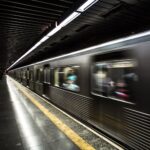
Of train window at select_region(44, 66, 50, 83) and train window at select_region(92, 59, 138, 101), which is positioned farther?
train window at select_region(44, 66, 50, 83)

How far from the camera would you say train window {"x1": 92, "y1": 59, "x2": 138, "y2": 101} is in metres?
3.47

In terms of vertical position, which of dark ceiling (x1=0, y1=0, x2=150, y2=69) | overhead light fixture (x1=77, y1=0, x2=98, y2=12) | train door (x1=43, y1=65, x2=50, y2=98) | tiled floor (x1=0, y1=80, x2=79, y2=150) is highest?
dark ceiling (x1=0, y1=0, x2=150, y2=69)

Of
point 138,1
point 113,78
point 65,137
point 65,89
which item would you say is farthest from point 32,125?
point 138,1

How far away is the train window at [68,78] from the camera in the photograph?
228 inches

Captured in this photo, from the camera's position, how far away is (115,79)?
3930mm

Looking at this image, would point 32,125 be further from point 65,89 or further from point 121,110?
point 121,110

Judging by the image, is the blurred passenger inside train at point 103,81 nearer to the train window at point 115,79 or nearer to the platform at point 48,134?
the train window at point 115,79

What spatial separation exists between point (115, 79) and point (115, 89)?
0.67 feet

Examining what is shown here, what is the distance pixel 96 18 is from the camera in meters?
5.25

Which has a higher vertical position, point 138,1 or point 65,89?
point 138,1

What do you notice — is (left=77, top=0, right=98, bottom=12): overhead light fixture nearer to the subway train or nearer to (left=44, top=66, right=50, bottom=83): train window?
the subway train

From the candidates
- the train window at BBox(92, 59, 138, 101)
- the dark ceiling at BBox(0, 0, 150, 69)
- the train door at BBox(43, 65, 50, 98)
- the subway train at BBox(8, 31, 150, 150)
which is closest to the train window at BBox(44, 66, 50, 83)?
the train door at BBox(43, 65, 50, 98)

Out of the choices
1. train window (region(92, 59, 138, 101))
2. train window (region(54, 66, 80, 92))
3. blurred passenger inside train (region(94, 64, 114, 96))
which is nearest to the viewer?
train window (region(92, 59, 138, 101))

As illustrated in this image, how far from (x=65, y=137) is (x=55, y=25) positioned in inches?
120
